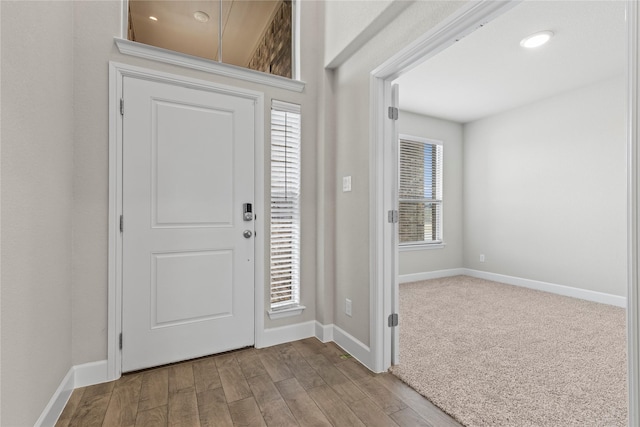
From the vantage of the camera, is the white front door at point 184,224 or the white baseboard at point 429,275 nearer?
the white front door at point 184,224

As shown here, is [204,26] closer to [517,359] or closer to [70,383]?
[70,383]

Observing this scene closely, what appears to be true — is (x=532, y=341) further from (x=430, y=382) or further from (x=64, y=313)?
(x=64, y=313)

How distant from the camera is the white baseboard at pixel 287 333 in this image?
2385 millimetres

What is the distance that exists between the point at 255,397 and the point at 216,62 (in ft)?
7.61

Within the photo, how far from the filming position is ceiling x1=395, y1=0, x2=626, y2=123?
7.84 feet

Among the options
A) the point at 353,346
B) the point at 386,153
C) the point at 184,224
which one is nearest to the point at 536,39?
the point at 386,153

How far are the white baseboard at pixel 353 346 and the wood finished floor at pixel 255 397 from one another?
0.06 metres

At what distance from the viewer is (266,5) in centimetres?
254

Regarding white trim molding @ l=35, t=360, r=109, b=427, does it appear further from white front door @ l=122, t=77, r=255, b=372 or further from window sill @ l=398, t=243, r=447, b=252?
window sill @ l=398, t=243, r=447, b=252

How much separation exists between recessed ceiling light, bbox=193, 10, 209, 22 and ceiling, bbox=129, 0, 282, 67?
0.02 m

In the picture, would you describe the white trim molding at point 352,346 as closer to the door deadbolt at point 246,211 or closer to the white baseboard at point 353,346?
the white baseboard at point 353,346

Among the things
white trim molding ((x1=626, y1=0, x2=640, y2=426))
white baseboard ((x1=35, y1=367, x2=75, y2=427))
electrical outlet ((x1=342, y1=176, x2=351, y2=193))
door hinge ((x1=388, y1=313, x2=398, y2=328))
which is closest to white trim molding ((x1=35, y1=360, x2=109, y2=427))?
white baseboard ((x1=35, y1=367, x2=75, y2=427))

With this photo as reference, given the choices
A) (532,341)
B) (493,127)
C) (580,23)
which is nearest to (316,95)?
(580,23)

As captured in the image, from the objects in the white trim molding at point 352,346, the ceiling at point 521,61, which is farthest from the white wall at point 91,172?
the ceiling at point 521,61
